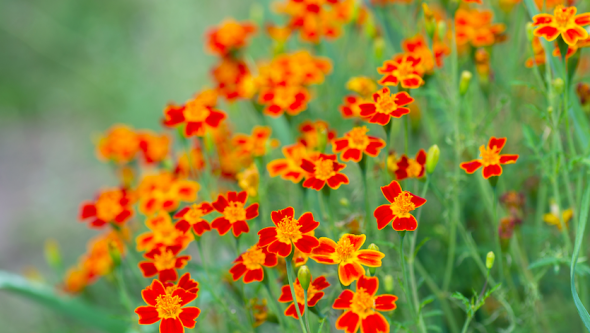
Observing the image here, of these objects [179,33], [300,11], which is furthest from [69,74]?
[300,11]

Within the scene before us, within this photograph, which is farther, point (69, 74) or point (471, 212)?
point (69, 74)

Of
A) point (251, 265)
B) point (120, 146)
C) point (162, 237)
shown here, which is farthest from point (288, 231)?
point (120, 146)

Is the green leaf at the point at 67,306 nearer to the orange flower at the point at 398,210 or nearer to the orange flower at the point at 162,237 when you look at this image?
the orange flower at the point at 162,237

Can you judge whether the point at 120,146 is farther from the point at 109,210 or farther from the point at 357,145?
the point at 357,145

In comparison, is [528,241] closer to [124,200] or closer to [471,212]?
[471,212]

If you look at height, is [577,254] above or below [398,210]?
below

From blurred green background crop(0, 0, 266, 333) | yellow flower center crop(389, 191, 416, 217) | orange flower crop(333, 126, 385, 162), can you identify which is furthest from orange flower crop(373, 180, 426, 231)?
blurred green background crop(0, 0, 266, 333)

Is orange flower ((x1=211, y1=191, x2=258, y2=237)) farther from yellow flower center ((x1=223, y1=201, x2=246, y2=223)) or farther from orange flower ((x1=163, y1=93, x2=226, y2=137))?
orange flower ((x1=163, y1=93, x2=226, y2=137))
